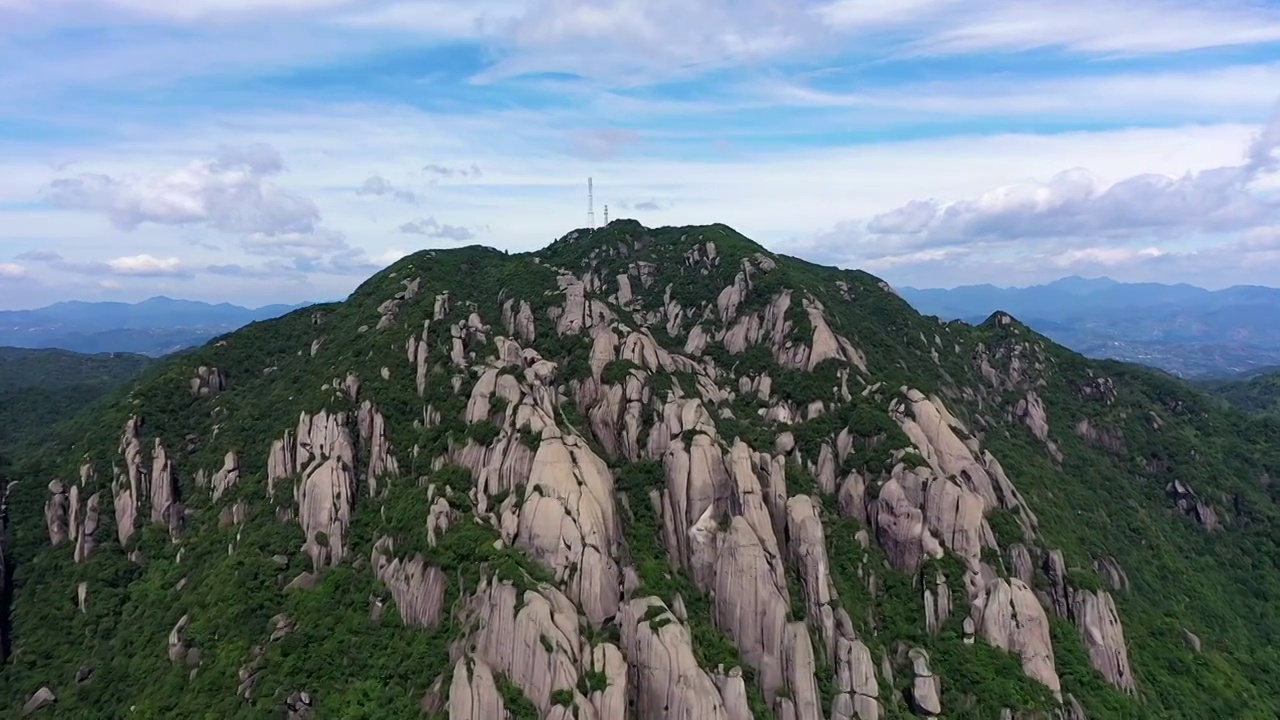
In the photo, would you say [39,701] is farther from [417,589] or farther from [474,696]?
[474,696]

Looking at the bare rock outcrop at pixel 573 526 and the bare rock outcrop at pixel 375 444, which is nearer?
the bare rock outcrop at pixel 573 526

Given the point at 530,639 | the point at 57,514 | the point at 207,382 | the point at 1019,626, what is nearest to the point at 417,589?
the point at 530,639

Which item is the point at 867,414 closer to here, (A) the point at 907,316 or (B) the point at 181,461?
(A) the point at 907,316

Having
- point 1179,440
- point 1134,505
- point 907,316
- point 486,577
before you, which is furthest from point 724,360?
point 1179,440

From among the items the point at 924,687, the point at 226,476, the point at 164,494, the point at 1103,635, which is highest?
the point at 226,476

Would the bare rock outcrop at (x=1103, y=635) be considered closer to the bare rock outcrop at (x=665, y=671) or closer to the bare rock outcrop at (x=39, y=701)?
the bare rock outcrop at (x=665, y=671)

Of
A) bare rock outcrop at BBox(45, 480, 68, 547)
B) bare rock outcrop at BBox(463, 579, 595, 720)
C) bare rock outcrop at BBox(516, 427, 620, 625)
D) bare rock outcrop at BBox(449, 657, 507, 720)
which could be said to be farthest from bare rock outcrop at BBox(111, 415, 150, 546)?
bare rock outcrop at BBox(449, 657, 507, 720)

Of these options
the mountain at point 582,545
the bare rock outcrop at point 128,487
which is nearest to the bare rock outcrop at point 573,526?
the mountain at point 582,545

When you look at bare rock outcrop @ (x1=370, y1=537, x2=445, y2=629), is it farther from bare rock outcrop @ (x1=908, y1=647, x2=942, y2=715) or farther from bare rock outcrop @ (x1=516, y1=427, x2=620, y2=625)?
bare rock outcrop @ (x1=908, y1=647, x2=942, y2=715)

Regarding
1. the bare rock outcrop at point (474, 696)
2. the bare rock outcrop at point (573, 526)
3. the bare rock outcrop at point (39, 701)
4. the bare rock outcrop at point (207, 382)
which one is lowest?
the bare rock outcrop at point (39, 701)
